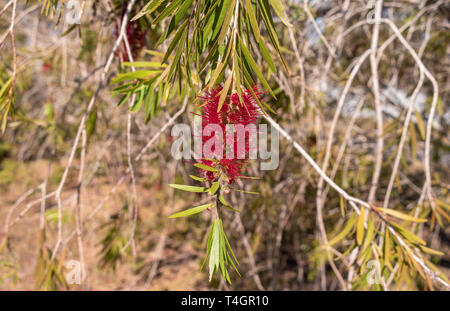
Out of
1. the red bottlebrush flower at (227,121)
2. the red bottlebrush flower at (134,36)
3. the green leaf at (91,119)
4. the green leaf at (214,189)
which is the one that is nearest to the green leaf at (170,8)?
the red bottlebrush flower at (227,121)

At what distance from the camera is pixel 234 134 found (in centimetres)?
50

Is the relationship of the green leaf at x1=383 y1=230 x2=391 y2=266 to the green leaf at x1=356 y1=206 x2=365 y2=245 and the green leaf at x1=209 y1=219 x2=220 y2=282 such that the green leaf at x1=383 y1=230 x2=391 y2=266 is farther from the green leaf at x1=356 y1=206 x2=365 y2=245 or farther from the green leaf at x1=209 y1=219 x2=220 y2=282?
the green leaf at x1=209 y1=219 x2=220 y2=282

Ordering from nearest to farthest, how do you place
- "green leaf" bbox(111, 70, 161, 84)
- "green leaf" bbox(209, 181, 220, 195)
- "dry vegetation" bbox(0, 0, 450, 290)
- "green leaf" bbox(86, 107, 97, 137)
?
"green leaf" bbox(209, 181, 220, 195) < "green leaf" bbox(111, 70, 161, 84) < "dry vegetation" bbox(0, 0, 450, 290) < "green leaf" bbox(86, 107, 97, 137)

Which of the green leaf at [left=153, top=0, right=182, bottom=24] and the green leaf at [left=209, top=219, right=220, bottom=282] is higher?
the green leaf at [left=153, top=0, right=182, bottom=24]

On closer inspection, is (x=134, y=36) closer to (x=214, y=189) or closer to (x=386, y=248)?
(x=214, y=189)

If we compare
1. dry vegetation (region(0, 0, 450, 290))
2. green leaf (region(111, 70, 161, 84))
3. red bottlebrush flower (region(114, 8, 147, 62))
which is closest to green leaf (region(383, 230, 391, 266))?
dry vegetation (region(0, 0, 450, 290))

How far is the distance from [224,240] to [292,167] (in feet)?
3.92

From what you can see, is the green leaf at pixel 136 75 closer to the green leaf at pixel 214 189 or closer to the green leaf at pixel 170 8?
the green leaf at pixel 170 8

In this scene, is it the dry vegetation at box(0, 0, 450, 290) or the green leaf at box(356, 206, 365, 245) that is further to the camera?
the dry vegetation at box(0, 0, 450, 290)

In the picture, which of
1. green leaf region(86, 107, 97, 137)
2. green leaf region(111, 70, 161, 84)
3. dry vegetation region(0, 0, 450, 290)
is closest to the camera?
green leaf region(111, 70, 161, 84)

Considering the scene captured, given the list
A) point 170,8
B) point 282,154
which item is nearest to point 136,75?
point 170,8
